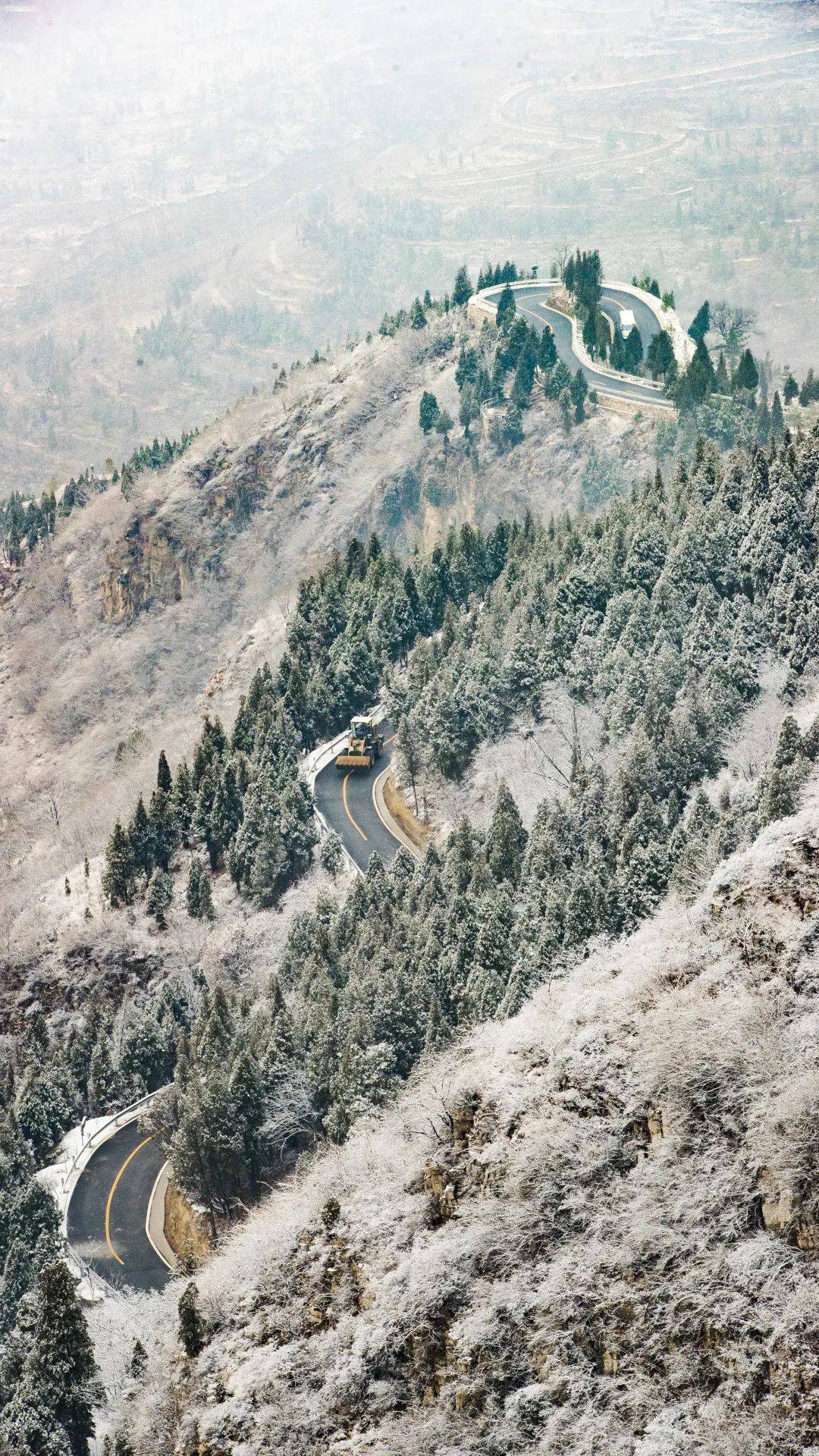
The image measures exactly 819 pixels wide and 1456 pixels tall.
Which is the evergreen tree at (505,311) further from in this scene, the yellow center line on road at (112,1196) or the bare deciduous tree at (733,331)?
the yellow center line on road at (112,1196)

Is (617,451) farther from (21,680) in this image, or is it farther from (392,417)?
(21,680)

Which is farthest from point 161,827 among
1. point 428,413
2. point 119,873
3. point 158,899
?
point 428,413

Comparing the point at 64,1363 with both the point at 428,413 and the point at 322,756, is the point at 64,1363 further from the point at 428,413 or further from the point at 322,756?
the point at 428,413

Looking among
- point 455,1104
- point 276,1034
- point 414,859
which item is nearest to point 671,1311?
point 455,1104

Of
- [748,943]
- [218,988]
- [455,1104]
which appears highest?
[748,943]

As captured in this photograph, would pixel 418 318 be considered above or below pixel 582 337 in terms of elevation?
above

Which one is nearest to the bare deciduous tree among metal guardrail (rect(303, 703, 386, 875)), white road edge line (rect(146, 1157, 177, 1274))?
metal guardrail (rect(303, 703, 386, 875))

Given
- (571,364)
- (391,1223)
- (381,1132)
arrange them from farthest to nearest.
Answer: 1. (571,364)
2. (381,1132)
3. (391,1223)
